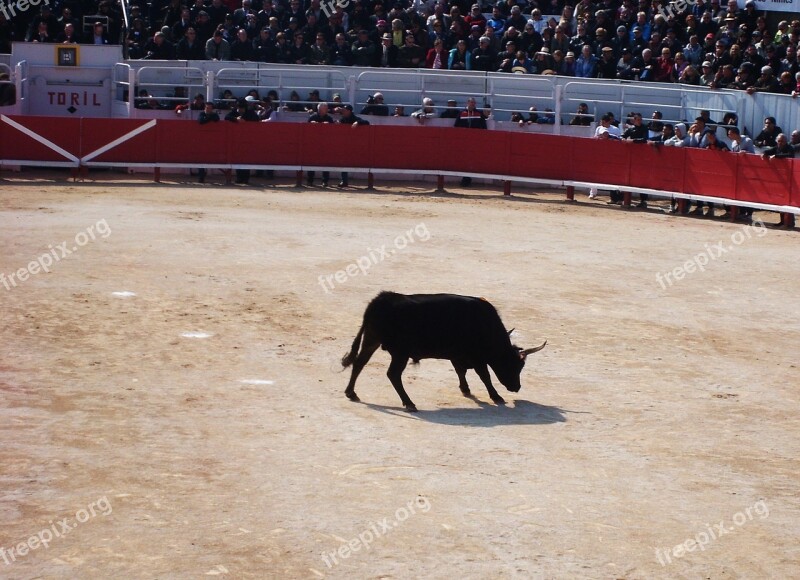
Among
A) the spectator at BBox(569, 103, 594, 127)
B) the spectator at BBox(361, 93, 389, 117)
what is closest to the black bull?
the spectator at BBox(569, 103, 594, 127)

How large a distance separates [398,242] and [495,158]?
822 centimetres

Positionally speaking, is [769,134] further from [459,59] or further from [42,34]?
[42,34]

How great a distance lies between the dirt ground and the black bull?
33cm

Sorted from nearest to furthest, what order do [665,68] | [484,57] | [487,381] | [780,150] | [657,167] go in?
[487,381] → [780,150] → [657,167] → [665,68] → [484,57]

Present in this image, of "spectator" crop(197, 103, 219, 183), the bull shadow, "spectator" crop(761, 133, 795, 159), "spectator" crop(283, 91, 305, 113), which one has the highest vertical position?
"spectator" crop(761, 133, 795, 159)

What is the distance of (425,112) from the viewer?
2667 centimetres

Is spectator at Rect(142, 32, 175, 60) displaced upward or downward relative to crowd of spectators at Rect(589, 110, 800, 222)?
upward

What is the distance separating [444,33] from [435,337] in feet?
64.2

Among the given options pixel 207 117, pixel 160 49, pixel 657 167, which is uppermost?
pixel 160 49

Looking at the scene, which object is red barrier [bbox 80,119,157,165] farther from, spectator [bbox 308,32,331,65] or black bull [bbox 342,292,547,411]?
black bull [bbox 342,292,547,411]

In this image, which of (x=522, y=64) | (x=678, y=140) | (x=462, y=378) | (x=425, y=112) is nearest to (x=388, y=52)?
(x=425, y=112)

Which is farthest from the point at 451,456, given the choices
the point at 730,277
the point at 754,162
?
the point at 754,162

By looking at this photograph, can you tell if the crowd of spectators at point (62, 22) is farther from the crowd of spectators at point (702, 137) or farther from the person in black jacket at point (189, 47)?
the crowd of spectators at point (702, 137)

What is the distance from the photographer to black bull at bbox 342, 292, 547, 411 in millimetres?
9836
